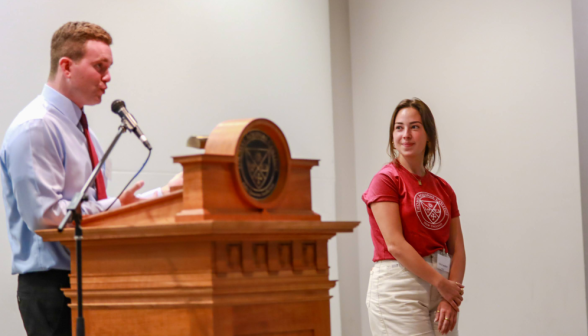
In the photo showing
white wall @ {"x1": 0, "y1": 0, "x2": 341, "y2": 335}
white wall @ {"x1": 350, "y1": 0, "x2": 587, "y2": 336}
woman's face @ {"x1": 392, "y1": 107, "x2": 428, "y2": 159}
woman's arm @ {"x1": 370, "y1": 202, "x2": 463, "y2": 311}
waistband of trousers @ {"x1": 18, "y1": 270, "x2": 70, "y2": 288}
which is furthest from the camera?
white wall @ {"x1": 350, "y1": 0, "x2": 587, "y2": 336}

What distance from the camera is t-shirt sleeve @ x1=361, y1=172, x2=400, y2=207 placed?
8.92ft

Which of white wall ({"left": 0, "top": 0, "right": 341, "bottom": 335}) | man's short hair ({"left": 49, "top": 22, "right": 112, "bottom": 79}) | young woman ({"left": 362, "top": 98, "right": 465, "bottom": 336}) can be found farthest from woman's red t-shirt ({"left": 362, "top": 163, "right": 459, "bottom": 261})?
white wall ({"left": 0, "top": 0, "right": 341, "bottom": 335})

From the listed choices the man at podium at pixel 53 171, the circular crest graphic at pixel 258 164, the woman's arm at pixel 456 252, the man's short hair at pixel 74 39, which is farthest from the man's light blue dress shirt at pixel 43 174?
the woman's arm at pixel 456 252

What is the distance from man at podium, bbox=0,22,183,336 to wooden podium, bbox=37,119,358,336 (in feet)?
0.57

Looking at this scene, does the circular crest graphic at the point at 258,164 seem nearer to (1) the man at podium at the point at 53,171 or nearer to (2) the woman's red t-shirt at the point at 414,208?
(1) the man at podium at the point at 53,171

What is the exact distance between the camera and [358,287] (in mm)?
5586

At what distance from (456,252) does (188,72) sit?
7.06 ft

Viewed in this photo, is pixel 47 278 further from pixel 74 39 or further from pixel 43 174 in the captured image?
pixel 74 39

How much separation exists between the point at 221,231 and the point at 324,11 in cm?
406

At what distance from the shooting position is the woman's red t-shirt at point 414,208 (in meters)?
2.70

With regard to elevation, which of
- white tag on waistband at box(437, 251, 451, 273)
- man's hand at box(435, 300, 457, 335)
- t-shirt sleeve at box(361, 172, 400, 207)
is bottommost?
man's hand at box(435, 300, 457, 335)

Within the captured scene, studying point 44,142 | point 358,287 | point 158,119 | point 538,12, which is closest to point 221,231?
point 44,142

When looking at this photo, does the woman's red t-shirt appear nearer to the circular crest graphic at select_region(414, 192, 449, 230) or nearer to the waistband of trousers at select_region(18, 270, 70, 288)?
the circular crest graphic at select_region(414, 192, 449, 230)

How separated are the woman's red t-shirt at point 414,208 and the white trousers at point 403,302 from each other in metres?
0.07
